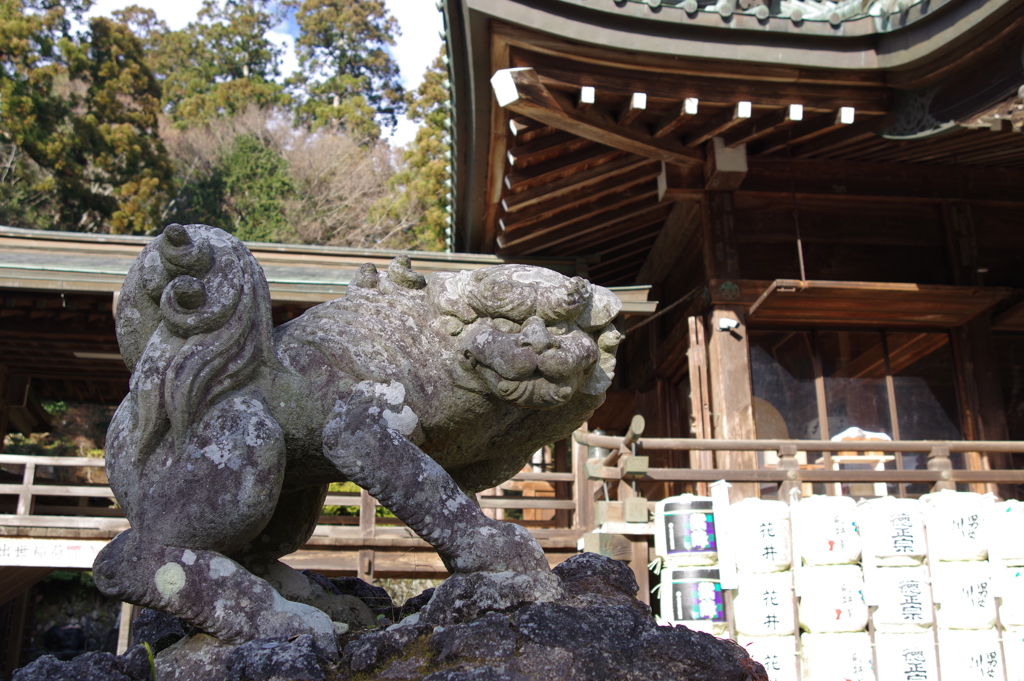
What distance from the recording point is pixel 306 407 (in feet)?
6.48

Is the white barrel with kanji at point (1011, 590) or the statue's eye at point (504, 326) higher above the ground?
the statue's eye at point (504, 326)

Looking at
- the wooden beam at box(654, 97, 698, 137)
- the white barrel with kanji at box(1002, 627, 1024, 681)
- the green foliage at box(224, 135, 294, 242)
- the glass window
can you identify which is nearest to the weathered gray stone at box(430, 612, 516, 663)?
the white barrel with kanji at box(1002, 627, 1024, 681)

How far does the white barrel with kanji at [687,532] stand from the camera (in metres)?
5.05

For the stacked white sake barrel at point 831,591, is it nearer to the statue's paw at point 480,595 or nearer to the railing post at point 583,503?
the railing post at point 583,503

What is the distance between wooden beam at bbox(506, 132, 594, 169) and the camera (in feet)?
21.2

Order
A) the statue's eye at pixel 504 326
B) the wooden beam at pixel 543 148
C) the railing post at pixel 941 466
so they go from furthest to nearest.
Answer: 1. the wooden beam at pixel 543 148
2. the railing post at pixel 941 466
3. the statue's eye at pixel 504 326

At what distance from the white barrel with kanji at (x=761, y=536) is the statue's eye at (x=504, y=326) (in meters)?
3.55

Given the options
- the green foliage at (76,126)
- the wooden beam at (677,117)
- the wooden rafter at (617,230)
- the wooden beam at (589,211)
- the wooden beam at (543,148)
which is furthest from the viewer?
the green foliage at (76,126)

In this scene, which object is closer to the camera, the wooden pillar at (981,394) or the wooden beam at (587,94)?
the wooden beam at (587,94)

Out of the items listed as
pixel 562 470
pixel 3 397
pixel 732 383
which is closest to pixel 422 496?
pixel 732 383

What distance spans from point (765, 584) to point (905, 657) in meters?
0.93

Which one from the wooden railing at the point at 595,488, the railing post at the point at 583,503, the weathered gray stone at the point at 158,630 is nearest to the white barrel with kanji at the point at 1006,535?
the wooden railing at the point at 595,488

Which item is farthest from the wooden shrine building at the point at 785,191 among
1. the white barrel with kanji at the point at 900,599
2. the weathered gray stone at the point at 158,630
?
the weathered gray stone at the point at 158,630

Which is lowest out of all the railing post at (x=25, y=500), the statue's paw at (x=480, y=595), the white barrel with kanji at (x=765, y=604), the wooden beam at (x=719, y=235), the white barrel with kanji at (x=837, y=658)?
the white barrel with kanji at (x=837, y=658)
